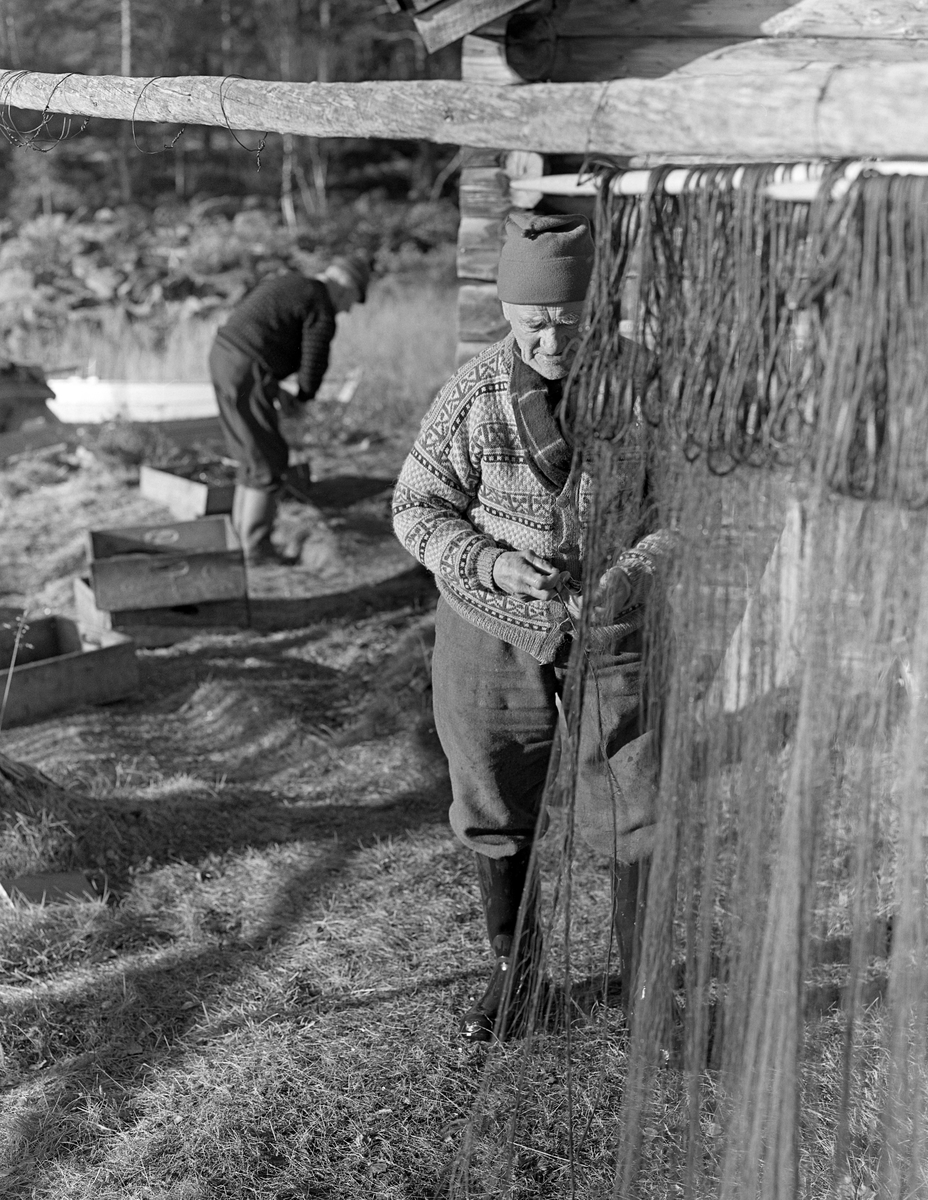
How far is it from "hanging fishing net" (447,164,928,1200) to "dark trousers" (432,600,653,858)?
55 cm

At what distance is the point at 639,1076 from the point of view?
7.25 feet

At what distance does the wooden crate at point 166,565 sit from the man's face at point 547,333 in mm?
4313

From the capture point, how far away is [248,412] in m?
7.76

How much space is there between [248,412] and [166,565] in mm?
1525

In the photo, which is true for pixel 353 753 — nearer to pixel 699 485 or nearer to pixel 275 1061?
pixel 275 1061

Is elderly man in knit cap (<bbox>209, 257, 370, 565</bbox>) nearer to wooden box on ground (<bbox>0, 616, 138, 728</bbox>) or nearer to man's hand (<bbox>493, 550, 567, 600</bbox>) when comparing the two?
wooden box on ground (<bbox>0, 616, 138, 728</bbox>)

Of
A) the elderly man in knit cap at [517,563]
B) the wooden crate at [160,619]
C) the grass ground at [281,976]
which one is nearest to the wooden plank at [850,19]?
the elderly man in knit cap at [517,563]

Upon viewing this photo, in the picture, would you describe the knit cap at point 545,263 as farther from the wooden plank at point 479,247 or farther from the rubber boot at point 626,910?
the wooden plank at point 479,247

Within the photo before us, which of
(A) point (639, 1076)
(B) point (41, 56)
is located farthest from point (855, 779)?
(B) point (41, 56)

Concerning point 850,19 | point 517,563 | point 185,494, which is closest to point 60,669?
point 185,494

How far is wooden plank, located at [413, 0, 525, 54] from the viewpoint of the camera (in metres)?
4.68

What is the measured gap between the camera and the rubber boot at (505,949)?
3176 millimetres

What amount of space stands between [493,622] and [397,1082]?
1.24 m

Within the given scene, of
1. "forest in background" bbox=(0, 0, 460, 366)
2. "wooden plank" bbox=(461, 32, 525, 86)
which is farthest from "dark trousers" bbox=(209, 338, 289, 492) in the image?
"forest in background" bbox=(0, 0, 460, 366)
